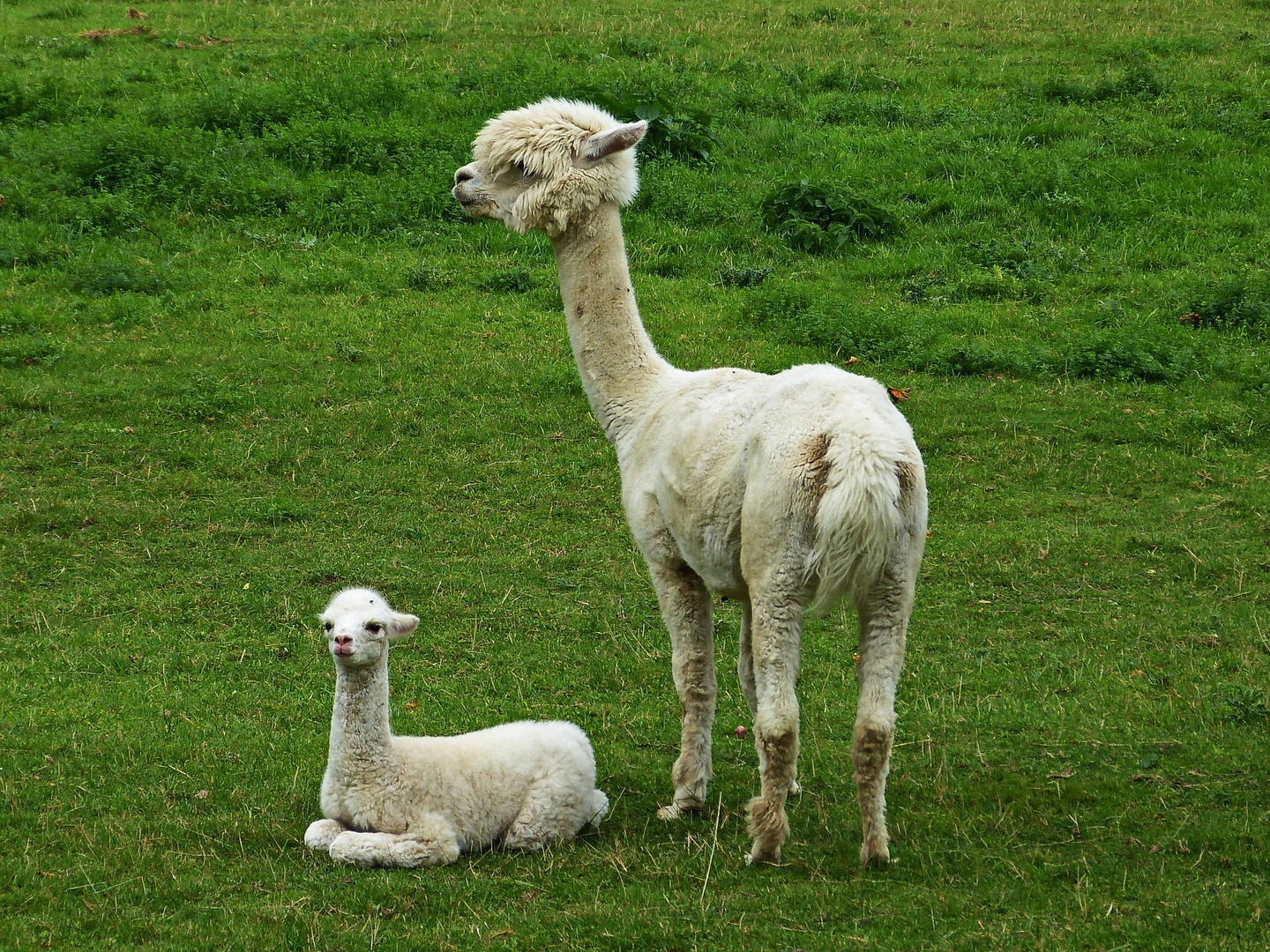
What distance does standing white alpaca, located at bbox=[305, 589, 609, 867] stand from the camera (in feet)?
18.2

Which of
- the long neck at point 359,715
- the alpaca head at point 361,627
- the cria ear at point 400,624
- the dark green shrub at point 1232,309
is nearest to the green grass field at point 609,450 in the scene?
the dark green shrub at point 1232,309

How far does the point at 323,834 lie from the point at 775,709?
202 centimetres

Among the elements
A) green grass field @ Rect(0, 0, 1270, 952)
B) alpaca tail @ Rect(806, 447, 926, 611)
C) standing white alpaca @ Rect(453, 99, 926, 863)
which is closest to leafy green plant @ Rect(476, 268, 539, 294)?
green grass field @ Rect(0, 0, 1270, 952)

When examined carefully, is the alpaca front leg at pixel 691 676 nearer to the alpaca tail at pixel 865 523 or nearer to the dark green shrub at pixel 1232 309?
the alpaca tail at pixel 865 523

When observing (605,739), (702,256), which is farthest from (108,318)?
(605,739)

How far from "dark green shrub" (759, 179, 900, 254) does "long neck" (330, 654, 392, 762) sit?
1065cm

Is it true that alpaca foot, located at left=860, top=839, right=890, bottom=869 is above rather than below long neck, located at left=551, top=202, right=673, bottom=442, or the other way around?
below

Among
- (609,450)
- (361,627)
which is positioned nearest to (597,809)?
(361,627)

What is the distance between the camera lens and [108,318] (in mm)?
13500

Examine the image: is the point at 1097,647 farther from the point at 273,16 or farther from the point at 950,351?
the point at 273,16

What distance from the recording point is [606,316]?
6824mm

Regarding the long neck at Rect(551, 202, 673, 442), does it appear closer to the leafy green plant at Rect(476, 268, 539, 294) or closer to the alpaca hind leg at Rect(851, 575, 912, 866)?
the alpaca hind leg at Rect(851, 575, 912, 866)

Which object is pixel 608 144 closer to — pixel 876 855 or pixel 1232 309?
pixel 876 855

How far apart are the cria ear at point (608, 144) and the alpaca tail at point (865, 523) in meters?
2.31
